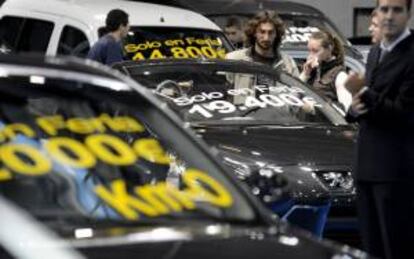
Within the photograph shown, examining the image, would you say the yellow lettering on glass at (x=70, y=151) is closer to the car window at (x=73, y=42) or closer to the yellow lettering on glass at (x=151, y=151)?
the yellow lettering on glass at (x=151, y=151)

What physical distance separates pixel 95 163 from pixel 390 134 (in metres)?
2.24

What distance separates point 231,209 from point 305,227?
2.93 m

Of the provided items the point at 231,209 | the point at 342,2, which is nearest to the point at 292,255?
the point at 231,209

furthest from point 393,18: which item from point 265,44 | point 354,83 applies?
point 265,44

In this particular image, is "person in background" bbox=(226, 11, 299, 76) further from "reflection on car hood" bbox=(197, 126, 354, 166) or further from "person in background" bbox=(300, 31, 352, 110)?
"reflection on car hood" bbox=(197, 126, 354, 166)

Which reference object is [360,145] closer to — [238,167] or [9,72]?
[238,167]

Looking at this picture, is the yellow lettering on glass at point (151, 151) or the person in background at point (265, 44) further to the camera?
the person in background at point (265, 44)

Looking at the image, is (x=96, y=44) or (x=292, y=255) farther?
(x=96, y=44)

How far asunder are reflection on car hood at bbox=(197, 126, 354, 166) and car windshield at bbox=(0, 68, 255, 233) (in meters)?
3.08

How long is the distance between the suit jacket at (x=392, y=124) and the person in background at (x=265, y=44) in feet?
13.3

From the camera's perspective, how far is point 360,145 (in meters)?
6.60

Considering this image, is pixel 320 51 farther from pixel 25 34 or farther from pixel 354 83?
pixel 354 83

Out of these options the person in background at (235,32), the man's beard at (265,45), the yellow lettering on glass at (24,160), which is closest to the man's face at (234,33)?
the person in background at (235,32)

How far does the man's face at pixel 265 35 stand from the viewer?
10648 millimetres
